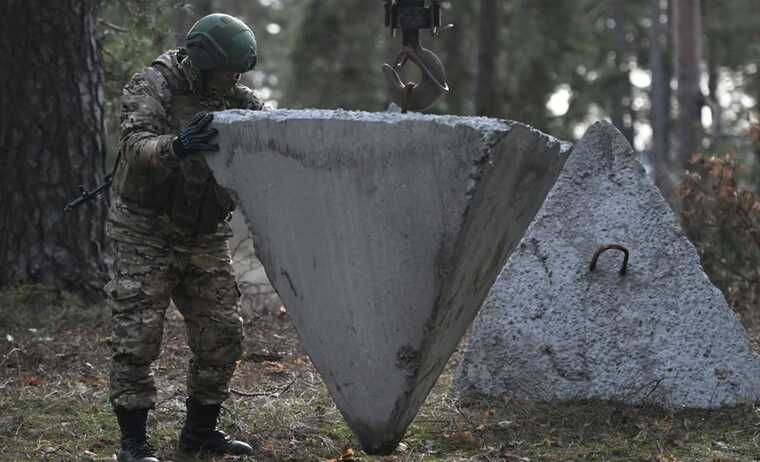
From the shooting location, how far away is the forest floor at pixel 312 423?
16.0 feet

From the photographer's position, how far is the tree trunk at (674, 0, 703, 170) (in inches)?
641

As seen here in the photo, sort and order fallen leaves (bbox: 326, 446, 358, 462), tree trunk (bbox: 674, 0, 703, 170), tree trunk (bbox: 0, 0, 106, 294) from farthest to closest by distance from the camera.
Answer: tree trunk (bbox: 674, 0, 703, 170) < tree trunk (bbox: 0, 0, 106, 294) < fallen leaves (bbox: 326, 446, 358, 462)

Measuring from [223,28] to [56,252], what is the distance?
11.8 ft

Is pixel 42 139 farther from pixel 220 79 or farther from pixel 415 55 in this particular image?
pixel 415 55

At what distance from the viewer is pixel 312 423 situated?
5355 mm

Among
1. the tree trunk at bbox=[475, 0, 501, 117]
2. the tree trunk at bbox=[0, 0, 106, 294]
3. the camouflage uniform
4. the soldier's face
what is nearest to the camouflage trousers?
the camouflage uniform

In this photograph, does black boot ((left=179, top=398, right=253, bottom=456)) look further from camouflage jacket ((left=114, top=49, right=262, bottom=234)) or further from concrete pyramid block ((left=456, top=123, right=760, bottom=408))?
concrete pyramid block ((left=456, top=123, right=760, bottom=408))

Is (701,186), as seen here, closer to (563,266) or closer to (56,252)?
(563,266)

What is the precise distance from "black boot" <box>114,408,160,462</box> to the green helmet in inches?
56.2

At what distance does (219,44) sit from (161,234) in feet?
2.66

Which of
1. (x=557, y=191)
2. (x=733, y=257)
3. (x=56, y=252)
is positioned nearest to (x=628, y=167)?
(x=557, y=191)

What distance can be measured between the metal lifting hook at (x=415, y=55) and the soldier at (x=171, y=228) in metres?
0.59

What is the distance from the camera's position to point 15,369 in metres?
6.44

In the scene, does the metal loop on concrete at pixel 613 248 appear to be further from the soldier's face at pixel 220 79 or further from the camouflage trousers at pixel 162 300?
the soldier's face at pixel 220 79
